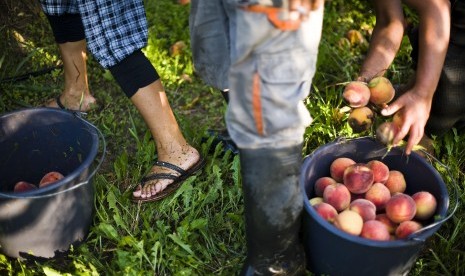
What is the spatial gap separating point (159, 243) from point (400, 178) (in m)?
0.98

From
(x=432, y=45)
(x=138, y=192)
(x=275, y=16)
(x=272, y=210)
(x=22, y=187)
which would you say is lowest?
(x=138, y=192)

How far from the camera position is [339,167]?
84.1 inches

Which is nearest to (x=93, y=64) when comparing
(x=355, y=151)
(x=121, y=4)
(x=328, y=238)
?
(x=121, y=4)

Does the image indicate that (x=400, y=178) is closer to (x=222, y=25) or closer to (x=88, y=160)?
(x=222, y=25)

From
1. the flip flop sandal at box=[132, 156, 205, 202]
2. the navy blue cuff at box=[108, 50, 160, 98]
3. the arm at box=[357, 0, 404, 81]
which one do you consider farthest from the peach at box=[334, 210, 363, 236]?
the navy blue cuff at box=[108, 50, 160, 98]

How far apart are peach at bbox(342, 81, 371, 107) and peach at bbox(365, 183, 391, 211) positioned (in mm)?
316

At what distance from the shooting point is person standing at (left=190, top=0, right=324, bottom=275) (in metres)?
1.51

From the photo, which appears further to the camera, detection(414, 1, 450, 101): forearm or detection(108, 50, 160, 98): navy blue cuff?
detection(108, 50, 160, 98): navy blue cuff

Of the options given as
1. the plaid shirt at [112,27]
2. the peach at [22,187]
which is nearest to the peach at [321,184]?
the plaid shirt at [112,27]

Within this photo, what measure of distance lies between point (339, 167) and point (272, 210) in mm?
461

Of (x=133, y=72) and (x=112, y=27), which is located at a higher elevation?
(x=112, y=27)

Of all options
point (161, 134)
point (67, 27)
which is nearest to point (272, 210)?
point (161, 134)

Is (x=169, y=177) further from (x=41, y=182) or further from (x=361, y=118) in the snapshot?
(x=361, y=118)

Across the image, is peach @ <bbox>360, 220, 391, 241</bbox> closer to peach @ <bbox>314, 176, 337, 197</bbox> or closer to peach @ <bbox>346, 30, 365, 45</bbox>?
peach @ <bbox>314, 176, 337, 197</bbox>
